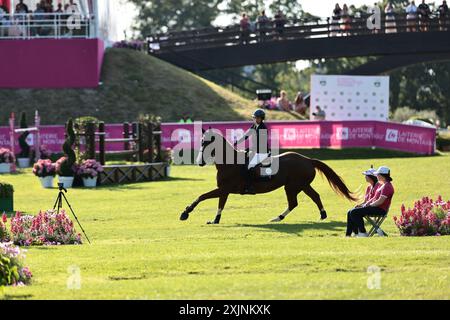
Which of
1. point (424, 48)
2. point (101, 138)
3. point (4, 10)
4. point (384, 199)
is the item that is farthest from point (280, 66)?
point (384, 199)

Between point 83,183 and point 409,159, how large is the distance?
13417 millimetres

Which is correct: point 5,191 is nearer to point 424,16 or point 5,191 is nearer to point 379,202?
point 379,202

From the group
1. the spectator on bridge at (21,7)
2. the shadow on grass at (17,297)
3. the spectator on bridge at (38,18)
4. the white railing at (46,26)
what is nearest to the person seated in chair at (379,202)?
the shadow on grass at (17,297)

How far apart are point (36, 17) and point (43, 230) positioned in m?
36.9

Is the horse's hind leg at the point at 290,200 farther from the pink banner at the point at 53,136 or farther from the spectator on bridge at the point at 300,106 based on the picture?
the spectator on bridge at the point at 300,106

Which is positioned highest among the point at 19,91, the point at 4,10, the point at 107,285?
the point at 4,10

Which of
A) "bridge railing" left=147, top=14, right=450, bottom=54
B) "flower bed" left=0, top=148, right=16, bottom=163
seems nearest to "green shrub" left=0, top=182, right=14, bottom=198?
"flower bed" left=0, top=148, right=16, bottom=163

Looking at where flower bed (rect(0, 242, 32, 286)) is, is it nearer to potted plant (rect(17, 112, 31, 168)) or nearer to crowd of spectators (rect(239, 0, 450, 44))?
potted plant (rect(17, 112, 31, 168))

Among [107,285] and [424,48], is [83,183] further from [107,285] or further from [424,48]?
[424,48]

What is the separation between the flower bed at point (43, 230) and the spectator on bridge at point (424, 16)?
43.7m

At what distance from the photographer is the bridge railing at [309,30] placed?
6412cm

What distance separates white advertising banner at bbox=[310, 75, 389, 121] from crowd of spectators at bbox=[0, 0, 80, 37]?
12645 millimetres

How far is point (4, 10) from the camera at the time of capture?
5856 cm

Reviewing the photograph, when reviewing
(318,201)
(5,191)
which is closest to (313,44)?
(5,191)
